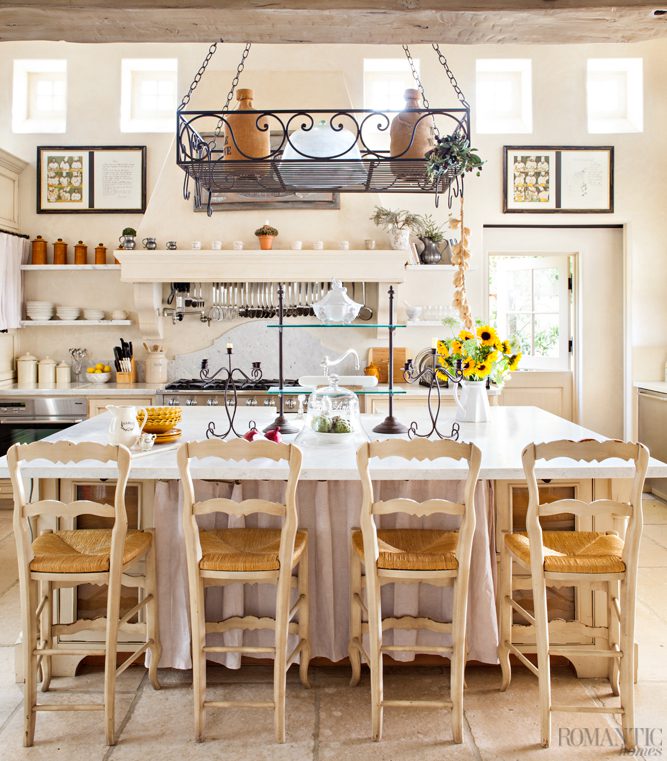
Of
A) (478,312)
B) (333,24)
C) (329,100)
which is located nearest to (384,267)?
(478,312)

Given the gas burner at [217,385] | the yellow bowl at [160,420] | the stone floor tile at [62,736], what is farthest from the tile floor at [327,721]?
the gas burner at [217,385]

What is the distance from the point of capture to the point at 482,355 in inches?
118

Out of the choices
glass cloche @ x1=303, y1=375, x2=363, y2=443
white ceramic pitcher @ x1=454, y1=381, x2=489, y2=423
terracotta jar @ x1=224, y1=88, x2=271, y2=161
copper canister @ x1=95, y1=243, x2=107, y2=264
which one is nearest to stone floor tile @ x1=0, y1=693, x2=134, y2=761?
glass cloche @ x1=303, y1=375, x2=363, y2=443

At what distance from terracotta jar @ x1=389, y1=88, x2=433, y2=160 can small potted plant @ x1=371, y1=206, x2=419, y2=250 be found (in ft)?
7.71

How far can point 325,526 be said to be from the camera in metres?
2.52

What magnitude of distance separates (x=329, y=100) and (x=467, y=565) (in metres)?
3.99

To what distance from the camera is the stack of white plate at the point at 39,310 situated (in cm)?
533

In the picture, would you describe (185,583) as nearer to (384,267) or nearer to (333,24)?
(333,24)

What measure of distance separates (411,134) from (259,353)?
121 inches

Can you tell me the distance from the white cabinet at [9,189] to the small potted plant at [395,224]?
9.13 ft

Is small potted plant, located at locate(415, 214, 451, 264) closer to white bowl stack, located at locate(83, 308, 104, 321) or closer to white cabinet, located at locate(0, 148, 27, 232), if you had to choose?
white bowl stack, located at locate(83, 308, 104, 321)

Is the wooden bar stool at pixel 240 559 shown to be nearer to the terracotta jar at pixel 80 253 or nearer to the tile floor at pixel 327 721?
the tile floor at pixel 327 721

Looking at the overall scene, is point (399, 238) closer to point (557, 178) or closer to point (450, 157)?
point (557, 178)

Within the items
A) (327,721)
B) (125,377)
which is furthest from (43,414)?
(327,721)
